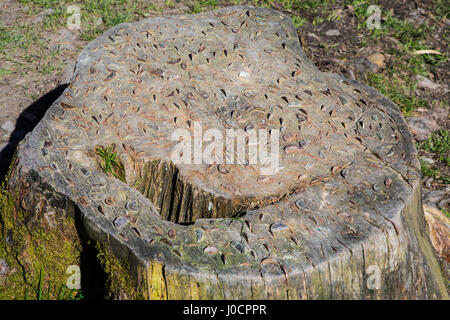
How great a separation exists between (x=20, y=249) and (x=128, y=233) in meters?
0.71

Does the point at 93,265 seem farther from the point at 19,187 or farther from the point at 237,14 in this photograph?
the point at 237,14

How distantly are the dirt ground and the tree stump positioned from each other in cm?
138

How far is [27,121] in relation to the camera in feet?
14.4

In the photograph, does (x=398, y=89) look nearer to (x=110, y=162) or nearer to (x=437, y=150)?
(x=437, y=150)

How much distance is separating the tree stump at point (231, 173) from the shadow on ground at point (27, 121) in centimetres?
134

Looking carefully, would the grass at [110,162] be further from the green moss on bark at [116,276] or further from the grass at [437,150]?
the grass at [437,150]

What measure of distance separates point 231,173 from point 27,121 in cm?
250

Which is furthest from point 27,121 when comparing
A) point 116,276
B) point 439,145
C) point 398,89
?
point 439,145

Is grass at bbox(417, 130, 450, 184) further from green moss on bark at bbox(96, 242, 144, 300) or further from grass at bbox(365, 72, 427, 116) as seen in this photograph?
green moss on bark at bbox(96, 242, 144, 300)

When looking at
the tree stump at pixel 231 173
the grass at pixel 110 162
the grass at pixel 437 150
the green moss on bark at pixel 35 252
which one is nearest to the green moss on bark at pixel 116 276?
the tree stump at pixel 231 173

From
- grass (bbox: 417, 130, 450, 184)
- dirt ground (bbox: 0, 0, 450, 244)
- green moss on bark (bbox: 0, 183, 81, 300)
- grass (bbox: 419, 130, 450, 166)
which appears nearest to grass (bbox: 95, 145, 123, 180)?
green moss on bark (bbox: 0, 183, 81, 300)

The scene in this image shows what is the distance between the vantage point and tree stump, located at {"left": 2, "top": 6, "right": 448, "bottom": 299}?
214 centimetres

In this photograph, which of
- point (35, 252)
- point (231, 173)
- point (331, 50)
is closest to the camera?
point (35, 252)

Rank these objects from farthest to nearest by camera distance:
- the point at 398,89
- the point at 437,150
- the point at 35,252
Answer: the point at 398,89
the point at 437,150
the point at 35,252
